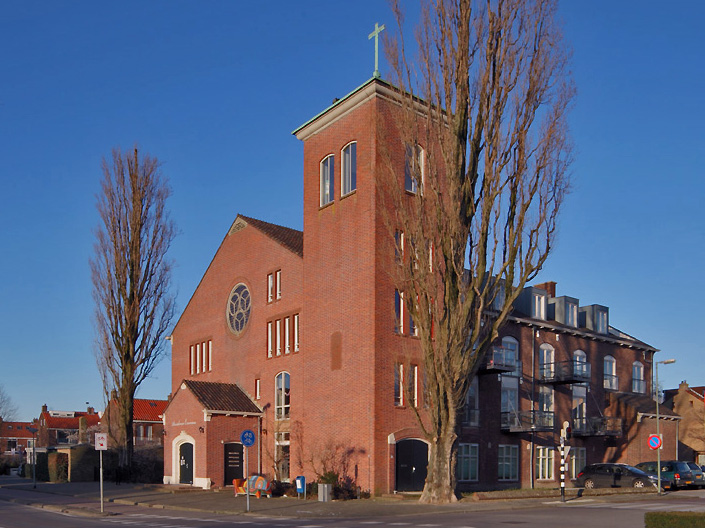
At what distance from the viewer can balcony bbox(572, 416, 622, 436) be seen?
40.2m

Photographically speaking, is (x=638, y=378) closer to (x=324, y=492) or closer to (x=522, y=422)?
(x=522, y=422)

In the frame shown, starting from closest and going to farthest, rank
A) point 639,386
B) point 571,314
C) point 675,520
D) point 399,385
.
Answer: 1. point 675,520
2. point 399,385
3. point 571,314
4. point 639,386

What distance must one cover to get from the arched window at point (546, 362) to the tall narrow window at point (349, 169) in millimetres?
15247

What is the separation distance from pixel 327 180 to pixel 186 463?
15774 millimetres

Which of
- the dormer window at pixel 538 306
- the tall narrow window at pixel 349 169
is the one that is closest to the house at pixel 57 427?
the dormer window at pixel 538 306

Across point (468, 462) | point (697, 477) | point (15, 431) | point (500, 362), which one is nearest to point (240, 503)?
point (468, 462)

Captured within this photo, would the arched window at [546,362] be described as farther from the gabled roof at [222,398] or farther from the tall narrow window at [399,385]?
the gabled roof at [222,398]

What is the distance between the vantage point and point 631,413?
42.3m

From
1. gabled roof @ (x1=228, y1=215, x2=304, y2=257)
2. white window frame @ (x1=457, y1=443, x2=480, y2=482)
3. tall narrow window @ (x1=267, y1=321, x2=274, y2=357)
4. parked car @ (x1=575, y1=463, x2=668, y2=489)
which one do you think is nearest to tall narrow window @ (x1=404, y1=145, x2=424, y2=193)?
gabled roof @ (x1=228, y1=215, x2=304, y2=257)

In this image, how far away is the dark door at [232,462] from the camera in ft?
115

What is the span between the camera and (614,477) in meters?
36.4

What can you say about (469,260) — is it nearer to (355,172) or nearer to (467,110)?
(467,110)

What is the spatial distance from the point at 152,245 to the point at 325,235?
15.5 meters

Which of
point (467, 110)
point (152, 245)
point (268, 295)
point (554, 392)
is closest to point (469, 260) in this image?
point (467, 110)
